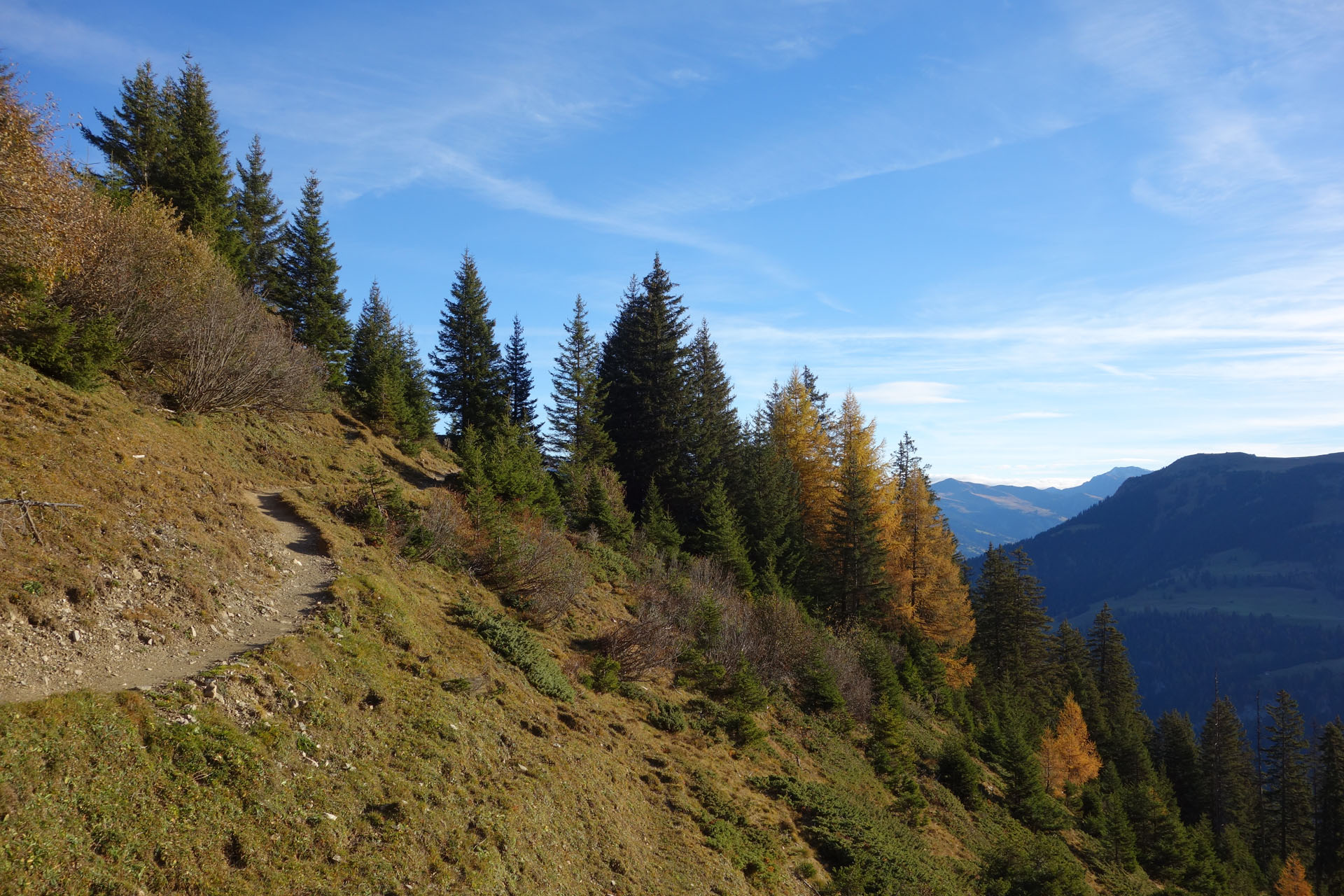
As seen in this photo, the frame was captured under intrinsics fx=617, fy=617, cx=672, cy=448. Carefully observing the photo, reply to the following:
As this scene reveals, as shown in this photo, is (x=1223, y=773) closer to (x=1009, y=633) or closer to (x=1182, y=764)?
(x=1182, y=764)

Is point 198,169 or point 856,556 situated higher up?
point 198,169

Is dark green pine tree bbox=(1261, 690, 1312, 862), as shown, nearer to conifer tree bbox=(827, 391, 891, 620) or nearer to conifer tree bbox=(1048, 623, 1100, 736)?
conifer tree bbox=(1048, 623, 1100, 736)

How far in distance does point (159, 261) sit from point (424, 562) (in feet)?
38.3

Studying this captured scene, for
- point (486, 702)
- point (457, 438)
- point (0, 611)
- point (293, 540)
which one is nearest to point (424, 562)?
point (293, 540)

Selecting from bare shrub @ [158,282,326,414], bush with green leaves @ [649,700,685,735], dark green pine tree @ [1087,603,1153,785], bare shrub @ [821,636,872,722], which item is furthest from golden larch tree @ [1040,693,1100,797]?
bare shrub @ [158,282,326,414]

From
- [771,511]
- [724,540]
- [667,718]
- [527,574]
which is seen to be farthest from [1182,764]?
[527,574]

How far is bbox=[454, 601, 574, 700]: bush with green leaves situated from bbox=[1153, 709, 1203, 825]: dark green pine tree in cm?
6699

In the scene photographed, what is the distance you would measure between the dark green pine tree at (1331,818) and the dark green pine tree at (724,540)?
2287 inches

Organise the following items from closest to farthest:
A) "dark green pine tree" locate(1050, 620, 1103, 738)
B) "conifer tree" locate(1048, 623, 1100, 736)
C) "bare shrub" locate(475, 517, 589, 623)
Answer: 1. "bare shrub" locate(475, 517, 589, 623)
2. "dark green pine tree" locate(1050, 620, 1103, 738)
3. "conifer tree" locate(1048, 623, 1100, 736)

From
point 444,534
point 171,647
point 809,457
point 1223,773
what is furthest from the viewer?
point 1223,773

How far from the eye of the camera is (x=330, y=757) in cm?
809

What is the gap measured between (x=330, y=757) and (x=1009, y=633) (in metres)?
53.3

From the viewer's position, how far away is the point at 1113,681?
6234 cm

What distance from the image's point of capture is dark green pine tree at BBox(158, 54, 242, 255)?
27672mm
